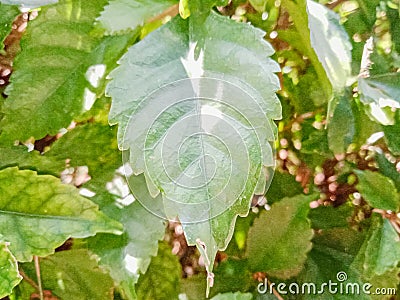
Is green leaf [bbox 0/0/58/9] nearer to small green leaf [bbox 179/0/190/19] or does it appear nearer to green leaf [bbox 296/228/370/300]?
small green leaf [bbox 179/0/190/19]

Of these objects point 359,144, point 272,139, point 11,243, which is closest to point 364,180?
point 359,144

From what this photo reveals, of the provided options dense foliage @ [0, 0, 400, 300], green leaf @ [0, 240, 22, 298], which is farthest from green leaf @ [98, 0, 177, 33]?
green leaf @ [0, 240, 22, 298]

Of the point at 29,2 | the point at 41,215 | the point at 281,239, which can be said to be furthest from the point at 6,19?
the point at 281,239

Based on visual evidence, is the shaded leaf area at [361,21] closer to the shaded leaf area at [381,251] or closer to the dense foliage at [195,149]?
the dense foliage at [195,149]

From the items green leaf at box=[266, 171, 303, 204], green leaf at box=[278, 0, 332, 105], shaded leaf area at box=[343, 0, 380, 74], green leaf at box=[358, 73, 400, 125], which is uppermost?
green leaf at box=[278, 0, 332, 105]

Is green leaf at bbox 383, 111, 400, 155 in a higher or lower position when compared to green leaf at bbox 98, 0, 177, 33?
lower

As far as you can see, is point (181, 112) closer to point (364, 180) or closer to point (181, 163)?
point (181, 163)
